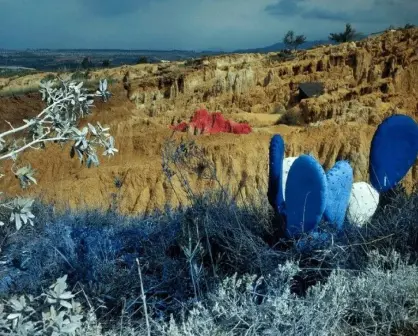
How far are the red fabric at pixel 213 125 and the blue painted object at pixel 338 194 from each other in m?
14.0

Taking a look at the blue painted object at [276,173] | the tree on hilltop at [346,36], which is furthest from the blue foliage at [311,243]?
the tree on hilltop at [346,36]

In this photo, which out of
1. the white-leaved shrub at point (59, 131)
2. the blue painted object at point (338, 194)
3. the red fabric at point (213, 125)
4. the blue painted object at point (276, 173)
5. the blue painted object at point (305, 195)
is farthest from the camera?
the red fabric at point (213, 125)

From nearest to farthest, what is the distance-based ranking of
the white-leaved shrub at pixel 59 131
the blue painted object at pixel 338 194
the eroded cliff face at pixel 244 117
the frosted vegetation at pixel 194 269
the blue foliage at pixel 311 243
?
the white-leaved shrub at pixel 59 131 < the frosted vegetation at pixel 194 269 < the blue foliage at pixel 311 243 < the blue painted object at pixel 338 194 < the eroded cliff face at pixel 244 117

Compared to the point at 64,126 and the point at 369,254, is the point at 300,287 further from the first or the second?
the point at 64,126

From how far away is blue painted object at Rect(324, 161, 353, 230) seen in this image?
4.62 metres

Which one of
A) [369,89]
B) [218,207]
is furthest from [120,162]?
[218,207]

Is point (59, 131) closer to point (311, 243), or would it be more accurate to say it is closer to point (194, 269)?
point (194, 269)

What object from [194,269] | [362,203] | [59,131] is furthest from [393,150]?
[59,131]

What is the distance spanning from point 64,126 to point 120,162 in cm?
1449

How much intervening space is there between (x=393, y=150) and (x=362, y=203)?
55 cm

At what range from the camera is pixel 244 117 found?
880 inches

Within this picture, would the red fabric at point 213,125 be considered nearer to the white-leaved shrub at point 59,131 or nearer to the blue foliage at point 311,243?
the blue foliage at point 311,243

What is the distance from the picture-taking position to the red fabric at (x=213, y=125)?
1912 cm

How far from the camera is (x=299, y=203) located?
4.45 metres
